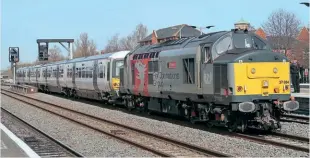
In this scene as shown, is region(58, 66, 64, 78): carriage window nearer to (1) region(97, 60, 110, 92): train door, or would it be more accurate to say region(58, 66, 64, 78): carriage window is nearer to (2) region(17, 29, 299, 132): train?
(1) region(97, 60, 110, 92): train door

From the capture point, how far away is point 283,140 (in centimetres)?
1238

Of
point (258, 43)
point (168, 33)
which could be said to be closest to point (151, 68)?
point (258, 43)

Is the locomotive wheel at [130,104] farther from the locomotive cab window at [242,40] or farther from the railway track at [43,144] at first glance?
the locomotive cab window at [242,40]

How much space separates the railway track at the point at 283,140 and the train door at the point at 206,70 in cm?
168

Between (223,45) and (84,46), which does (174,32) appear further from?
(223,45)

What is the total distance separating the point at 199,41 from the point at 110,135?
171 inches

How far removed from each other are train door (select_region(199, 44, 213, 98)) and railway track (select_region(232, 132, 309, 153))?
168cm

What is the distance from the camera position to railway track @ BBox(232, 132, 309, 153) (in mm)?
10992

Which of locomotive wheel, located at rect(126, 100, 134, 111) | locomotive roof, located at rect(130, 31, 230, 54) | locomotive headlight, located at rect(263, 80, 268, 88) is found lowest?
locomotive wheel, located at rect(126, 100, 134, 111)

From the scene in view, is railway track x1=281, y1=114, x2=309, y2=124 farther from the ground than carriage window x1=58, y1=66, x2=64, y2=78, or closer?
closer

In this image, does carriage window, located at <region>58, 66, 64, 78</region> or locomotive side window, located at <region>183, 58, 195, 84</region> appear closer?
locomotive side window, located at <region>183, 58, 195, 84</region>

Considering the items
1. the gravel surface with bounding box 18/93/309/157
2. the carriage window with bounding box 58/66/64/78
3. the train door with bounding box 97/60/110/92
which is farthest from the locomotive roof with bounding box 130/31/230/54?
the carriage window with bounding box 58/66/64/78

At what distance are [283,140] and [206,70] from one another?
10.6 ft

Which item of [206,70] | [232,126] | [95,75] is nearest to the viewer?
[232,126]
